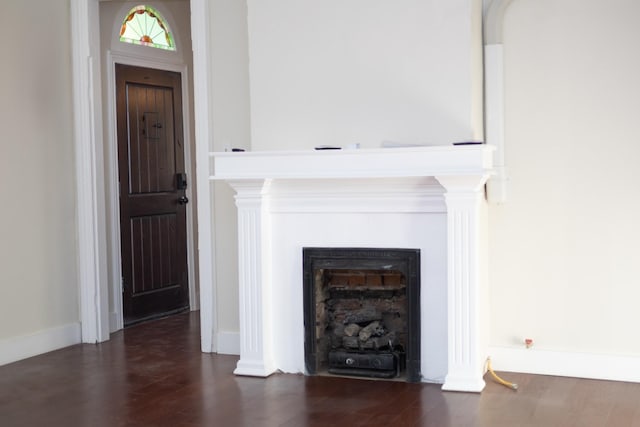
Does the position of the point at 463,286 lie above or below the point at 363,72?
below

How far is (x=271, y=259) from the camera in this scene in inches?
197

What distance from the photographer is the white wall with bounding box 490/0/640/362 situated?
4.58 metres

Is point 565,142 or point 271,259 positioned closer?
point 565,142

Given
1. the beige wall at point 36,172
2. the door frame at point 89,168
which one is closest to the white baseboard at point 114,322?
the door frame at point 89,168

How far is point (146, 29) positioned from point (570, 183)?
370cm

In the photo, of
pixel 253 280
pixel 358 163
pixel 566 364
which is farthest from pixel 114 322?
pixel 566 364

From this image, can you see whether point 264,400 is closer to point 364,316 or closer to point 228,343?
point 364,316

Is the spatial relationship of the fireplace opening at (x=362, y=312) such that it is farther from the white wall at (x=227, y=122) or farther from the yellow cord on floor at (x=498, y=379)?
the white wall at (x=227, y=122)

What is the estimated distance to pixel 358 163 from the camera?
4.55 m

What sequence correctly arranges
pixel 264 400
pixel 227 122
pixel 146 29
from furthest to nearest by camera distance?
pixel 146 29 → pixel 227 122 → pixel 264 400

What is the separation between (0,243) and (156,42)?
7.27 ft

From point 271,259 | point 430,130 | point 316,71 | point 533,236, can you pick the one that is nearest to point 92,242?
point 271,259

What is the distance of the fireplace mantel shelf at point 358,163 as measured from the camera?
14.3 ft

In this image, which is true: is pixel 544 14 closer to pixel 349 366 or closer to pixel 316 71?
pixel 316 71
